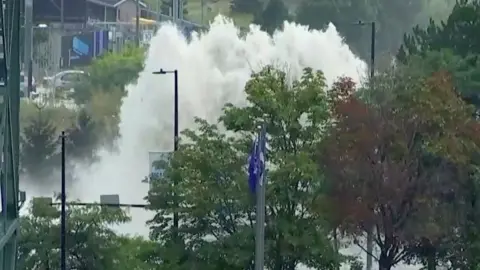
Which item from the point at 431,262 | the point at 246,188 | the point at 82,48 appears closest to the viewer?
the point at 246,188

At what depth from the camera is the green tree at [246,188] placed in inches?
804

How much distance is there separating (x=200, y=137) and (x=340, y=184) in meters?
3.09

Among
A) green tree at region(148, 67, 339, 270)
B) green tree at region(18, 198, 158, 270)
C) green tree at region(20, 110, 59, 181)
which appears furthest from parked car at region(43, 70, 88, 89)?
green tree at region(148, 67, 339, 270)

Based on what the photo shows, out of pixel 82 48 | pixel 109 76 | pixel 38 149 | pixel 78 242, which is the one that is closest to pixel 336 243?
pixel 78 242

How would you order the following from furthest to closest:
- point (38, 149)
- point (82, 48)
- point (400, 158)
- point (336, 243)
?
point (82, 48), point (38, 149), point (336, 243), point (400, 158)

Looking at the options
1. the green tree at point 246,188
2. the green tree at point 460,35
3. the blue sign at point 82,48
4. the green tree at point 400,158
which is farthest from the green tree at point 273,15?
the green tree at point 400,158

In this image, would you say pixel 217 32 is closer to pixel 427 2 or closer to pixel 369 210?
pixel 427 2

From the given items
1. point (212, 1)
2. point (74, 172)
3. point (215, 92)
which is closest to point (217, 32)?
point (215, 92)

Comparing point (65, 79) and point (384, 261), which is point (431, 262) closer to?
point (384, 261)

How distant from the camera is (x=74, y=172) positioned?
4859 centimetres

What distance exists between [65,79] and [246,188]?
42180 millimetres

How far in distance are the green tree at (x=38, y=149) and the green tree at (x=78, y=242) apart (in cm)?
2120

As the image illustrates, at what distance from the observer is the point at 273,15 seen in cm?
6331

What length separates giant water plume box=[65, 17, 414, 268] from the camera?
50.4 meters
